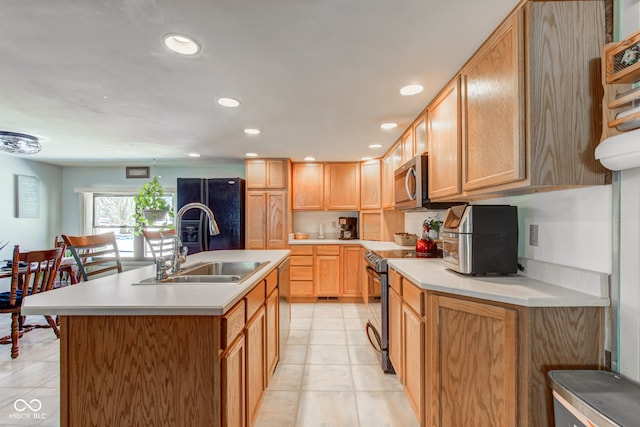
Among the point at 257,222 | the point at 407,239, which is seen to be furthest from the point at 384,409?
the point at 257,222

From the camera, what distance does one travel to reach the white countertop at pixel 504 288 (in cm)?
120

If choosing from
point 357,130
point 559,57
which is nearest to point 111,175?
point 357,130

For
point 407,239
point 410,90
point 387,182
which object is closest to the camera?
point 410,90

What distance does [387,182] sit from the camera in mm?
3994

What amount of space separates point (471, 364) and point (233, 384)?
112cm

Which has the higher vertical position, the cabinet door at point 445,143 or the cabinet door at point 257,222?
the cabinet door at point 445,143

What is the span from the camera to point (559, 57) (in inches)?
46.9

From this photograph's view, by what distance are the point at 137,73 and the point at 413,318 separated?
7.38ft

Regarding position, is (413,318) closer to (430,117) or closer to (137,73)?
(430,117)

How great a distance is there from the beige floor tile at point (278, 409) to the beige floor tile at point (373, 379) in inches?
19.0

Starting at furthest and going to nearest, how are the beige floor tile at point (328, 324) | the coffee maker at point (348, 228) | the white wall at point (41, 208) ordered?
the coffee maker at point (348, 228)
the white wall at point (41, 208)
the beige floor tile at point (328, 324)

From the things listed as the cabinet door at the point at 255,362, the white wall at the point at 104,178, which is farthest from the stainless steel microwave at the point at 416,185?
the white wall at the point at 104,178

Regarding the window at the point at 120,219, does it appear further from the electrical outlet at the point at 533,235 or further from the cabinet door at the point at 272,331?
the electrical outlet at the point at 533,235

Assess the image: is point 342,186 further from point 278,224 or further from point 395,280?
point 395,280
